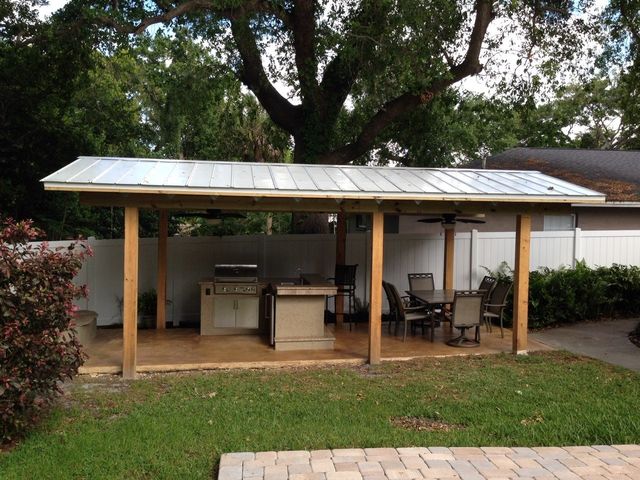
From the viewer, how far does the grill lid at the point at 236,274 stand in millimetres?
8829

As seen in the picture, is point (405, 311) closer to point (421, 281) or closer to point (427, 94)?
point (421, 281)

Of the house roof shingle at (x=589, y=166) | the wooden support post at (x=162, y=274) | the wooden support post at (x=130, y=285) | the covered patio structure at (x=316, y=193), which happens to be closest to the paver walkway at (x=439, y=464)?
the wooden support post at (x=130, y=285)

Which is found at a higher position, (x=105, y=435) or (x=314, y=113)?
(x=314, y=113)

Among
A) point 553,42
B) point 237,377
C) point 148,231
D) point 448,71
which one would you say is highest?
point 553,42

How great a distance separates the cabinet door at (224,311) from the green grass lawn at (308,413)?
6.67ft

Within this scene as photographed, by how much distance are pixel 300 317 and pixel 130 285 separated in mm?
2578

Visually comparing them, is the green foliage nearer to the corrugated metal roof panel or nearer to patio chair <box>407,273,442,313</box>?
patio chair <box>407,273,442,313</box>

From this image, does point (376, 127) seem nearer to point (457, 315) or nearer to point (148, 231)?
point (457, 315)

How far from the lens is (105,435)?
465cm

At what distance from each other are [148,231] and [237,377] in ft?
38.0

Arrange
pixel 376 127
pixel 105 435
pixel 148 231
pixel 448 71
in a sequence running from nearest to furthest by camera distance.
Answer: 1. pixel 105 435
2. pixel 448 71
3. pixel 376 127
4. pixel 148 231

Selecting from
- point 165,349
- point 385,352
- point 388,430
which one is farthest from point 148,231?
point 388,430

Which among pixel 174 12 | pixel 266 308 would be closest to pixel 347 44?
pixel 174 12

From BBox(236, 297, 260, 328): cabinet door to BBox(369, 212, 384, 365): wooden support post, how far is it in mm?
2332
